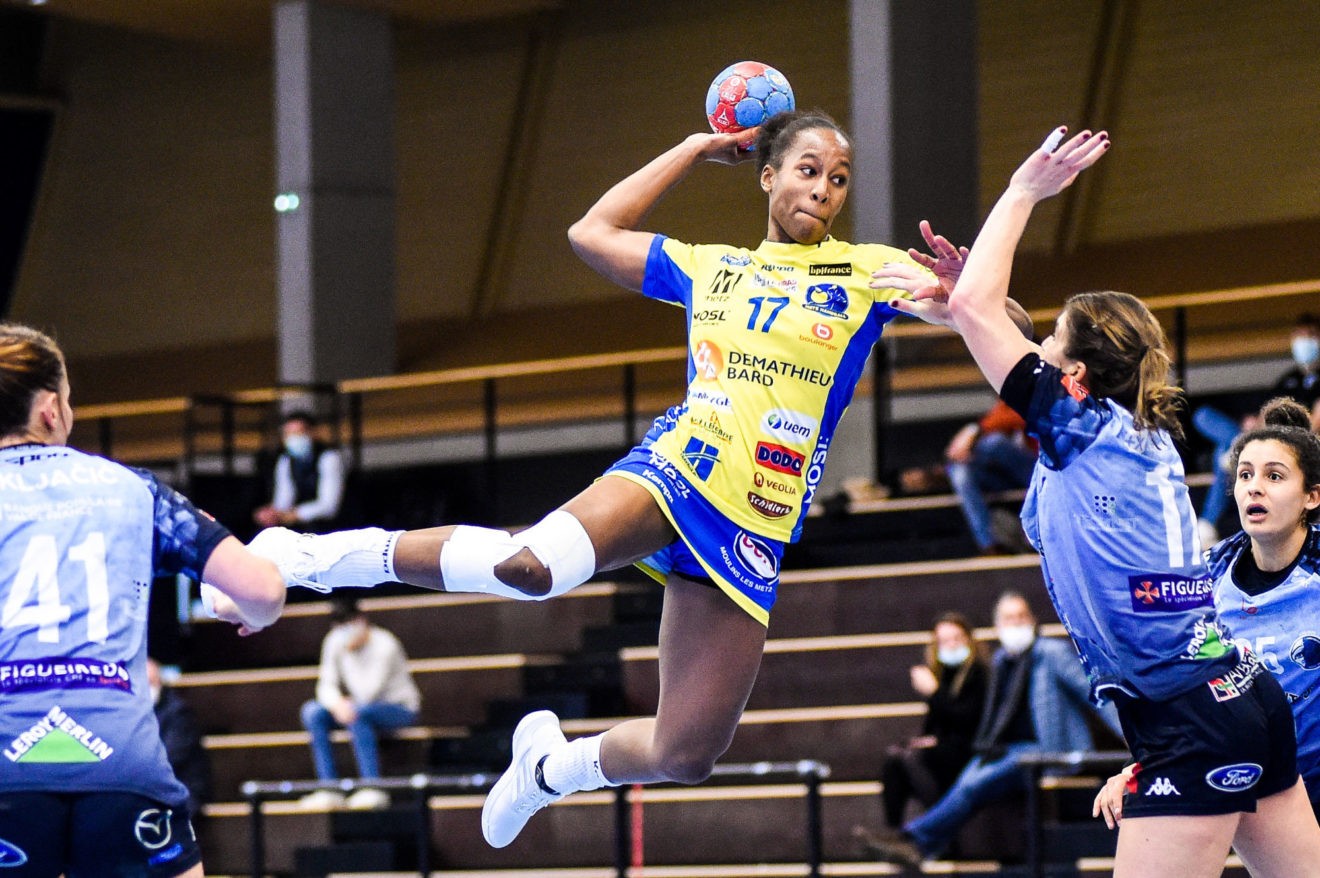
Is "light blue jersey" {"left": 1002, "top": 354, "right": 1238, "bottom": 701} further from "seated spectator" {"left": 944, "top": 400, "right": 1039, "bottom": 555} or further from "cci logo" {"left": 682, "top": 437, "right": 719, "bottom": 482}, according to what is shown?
"seated spectator" {"left": 944, "top": 400, "right": 1039, "bottom": 555}

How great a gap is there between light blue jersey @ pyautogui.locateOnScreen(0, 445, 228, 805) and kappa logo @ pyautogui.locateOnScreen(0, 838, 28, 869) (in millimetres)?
108

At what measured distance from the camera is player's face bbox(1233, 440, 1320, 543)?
196 inches

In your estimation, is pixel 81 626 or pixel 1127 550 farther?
pixel 1127 550

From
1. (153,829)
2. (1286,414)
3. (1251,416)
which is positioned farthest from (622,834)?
(153,829)

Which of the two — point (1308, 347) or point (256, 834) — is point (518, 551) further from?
point (1308, 347)

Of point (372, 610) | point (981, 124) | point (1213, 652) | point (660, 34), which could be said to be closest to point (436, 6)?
point (660, 34)

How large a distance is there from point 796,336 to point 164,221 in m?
16.4

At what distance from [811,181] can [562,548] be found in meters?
1.31

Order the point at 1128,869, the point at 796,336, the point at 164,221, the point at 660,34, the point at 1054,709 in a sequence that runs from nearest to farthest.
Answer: the point at 1128,869 → the point at 796,336 → the point at 1054,709 → the point at 660,34 → the point at 164,221

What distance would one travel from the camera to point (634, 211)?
5781mm

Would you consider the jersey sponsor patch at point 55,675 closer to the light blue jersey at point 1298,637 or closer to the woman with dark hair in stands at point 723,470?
the woman with dark hair in stands at point 723,470

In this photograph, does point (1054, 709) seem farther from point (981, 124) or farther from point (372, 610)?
point (981, 124)

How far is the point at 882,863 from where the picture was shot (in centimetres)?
1005

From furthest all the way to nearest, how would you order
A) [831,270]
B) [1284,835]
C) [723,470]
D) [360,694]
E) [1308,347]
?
[360,694] → [1308,347] → [831,270] → [723,470] → [1284,835]
